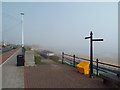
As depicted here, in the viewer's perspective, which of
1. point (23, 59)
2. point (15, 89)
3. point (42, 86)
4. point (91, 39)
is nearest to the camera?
point (15, 89)

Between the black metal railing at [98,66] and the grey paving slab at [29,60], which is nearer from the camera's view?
the black metal railing at [98,66]

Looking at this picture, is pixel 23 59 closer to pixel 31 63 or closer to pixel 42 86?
pixel 31 63

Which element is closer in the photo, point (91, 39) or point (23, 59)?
point (91, 39)

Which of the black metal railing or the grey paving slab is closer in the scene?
the black metal railing

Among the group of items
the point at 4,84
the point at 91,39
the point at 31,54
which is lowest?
the point at 4,84

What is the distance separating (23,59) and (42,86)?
6217mm

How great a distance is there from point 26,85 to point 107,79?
371 cm

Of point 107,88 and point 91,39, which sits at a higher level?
point 91,39

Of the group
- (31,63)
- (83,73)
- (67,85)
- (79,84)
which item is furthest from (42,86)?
(31,63)

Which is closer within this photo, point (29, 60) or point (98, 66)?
point (98, 66)

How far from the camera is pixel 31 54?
12742 millimetres

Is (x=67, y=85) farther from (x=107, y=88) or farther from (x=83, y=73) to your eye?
(x=83, y=73)

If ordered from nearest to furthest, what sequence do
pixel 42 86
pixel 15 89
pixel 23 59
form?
pixel 15 89
pixel 42 86
pixel 23 59

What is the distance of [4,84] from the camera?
7.09 metres
